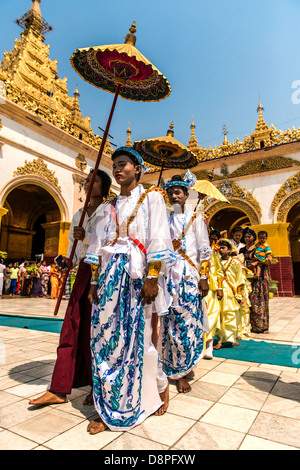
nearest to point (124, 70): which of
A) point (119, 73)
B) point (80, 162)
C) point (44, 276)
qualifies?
point (119, 73)

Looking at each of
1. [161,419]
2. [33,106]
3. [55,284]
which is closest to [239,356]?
[161,419]

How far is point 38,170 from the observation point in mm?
10883

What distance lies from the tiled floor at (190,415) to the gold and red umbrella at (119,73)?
2.29ft

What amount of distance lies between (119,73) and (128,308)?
189 centimetres

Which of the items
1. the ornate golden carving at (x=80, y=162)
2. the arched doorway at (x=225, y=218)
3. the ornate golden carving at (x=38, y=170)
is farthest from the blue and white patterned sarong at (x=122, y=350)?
the arched doorway at (x=225, y=218)

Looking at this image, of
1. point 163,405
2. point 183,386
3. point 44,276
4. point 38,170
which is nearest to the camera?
point 163,405

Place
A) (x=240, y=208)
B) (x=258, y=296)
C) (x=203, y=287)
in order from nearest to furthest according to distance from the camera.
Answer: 1. (x=203, y=287)
2. (x=258, y=296)
3. (x=240, y=208)

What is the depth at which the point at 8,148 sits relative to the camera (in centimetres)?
988

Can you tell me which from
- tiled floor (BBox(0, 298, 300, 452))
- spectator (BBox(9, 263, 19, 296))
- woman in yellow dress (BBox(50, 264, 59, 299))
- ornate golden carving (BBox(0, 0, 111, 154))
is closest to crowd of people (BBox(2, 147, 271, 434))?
tiled floor (BBox(0, 298, 300, 452))

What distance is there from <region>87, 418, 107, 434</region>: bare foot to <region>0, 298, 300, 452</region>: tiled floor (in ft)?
0.09

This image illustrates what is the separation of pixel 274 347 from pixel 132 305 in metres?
2.91

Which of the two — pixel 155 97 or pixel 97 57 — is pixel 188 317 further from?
pixel 97 57

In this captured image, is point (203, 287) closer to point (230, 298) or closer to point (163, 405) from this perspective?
point (163, 405)

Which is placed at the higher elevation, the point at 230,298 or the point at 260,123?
the point at 260,123
